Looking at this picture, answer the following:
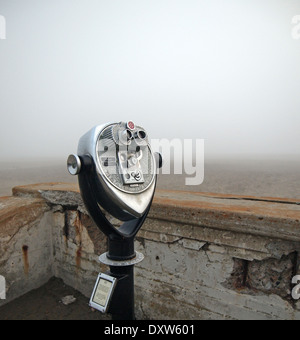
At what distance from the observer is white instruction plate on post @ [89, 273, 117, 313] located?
4.25 feet

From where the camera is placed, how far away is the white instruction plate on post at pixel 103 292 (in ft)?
4.25

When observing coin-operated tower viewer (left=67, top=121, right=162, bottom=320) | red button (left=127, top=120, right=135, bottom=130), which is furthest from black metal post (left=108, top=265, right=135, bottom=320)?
red button (left=127, top=120, right=135, bottom=130)

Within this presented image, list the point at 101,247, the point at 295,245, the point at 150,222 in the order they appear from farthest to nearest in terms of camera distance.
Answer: the point at 101,247
the point at 150,222
the point at 295,245

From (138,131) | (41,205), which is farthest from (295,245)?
(41,205)

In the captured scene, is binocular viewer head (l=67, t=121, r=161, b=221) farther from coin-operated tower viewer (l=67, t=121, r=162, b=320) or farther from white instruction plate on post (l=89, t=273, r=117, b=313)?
white instruction plate on post (l=89, t=273, r=117, b=313)

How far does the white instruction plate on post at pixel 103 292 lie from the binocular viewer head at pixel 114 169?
0.32m

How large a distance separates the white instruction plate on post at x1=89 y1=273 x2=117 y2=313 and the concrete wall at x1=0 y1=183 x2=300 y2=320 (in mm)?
722

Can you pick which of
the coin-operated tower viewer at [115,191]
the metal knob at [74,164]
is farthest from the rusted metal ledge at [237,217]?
the metal knob at [74,164]

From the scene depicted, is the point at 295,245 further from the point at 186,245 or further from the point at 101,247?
the point at 101,247

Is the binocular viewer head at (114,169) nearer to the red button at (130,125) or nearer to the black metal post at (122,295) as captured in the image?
the red button at (130,125)

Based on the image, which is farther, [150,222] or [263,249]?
[150,222]

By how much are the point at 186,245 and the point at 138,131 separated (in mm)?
923

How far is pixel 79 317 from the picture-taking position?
2264mm

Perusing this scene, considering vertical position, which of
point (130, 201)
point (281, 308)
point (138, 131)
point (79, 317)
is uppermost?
point (138, 131)
